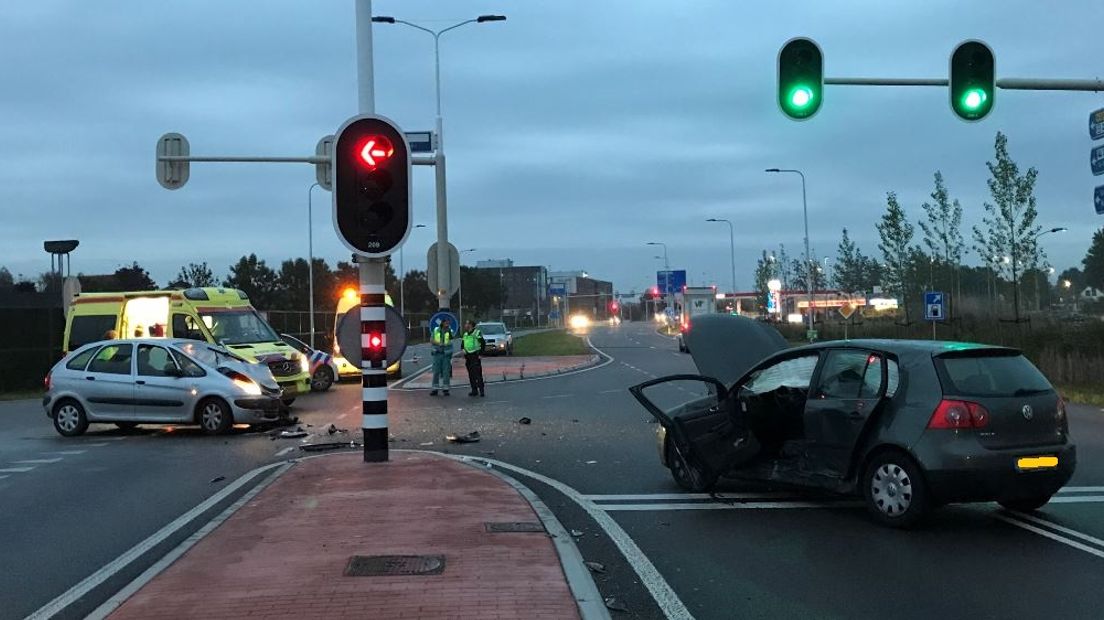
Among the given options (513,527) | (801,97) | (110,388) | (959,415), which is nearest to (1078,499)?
(959,415)

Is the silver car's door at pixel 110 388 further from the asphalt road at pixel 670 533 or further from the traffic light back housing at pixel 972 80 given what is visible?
the traffic light back housing at pixel 972 80

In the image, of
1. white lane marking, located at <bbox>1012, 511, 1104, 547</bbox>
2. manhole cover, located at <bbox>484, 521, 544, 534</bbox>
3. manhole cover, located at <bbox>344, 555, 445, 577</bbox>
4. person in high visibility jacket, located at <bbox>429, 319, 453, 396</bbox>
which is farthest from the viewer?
person in high visibility jacket, located at <bbox>429, 319, 453, 396</bbox>

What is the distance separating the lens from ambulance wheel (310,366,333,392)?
78.9 ft

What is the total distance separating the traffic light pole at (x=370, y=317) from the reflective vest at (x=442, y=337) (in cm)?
991

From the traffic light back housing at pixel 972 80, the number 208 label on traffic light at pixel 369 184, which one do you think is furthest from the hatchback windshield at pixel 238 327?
the traffic light back housing at pixel 972 80

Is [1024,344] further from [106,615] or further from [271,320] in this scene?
[271,320]

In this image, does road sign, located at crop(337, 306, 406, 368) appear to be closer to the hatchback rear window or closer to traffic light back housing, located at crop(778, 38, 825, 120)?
the hatchback rear window

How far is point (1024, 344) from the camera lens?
25531 mm

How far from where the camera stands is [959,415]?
281 inches

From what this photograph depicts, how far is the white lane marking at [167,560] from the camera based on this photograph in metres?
5.24

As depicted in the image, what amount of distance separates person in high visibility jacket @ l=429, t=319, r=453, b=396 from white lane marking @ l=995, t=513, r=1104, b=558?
14040mm

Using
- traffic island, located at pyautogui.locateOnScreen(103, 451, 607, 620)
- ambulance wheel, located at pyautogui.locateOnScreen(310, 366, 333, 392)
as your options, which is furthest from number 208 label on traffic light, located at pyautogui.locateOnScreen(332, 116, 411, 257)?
ambulance wheel, located at pyautogui.locateOnScreen(310, 366, 333, 392)

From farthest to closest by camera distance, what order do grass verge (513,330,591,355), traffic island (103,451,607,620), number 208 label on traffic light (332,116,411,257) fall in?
1. grass verge (513,330,591,355)
2. number 208 label on traffic light (332,116,411,257)
3. traffic island (103,451,607,620)

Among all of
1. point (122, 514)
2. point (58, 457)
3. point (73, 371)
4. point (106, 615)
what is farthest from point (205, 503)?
point (73, 371)
